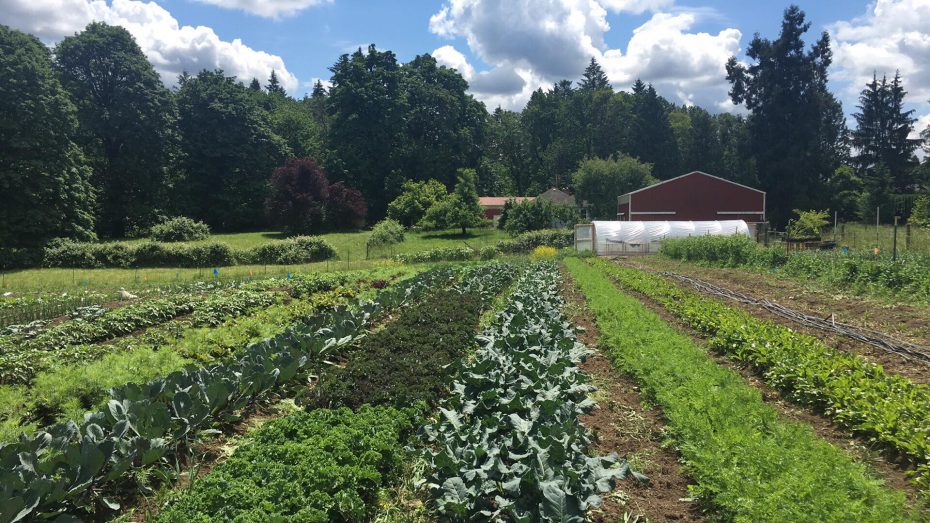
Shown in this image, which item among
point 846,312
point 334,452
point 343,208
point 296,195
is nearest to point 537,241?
point 343,208

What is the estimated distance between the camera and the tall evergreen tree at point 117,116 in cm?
4297

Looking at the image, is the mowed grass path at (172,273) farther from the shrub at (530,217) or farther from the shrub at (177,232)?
the shrub at (530,217)

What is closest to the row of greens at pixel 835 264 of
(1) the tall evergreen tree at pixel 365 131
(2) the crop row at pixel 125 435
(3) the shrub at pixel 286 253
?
(2) the crop row at pixel 125 435

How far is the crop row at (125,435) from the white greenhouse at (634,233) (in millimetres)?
29107

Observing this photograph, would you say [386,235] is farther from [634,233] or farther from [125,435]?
[125,435]

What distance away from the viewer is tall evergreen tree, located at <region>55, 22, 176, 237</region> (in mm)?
42969

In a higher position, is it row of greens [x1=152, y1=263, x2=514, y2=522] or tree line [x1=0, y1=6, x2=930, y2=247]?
tree line [x1=0, y1=6, x2=930, y2=247]

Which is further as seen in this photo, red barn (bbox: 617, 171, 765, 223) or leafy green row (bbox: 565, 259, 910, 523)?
red barn (bbox: 617, 171, 765, 223)

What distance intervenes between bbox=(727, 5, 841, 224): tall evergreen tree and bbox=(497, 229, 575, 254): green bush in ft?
92.2

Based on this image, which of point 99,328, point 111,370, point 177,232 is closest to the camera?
point 111,370

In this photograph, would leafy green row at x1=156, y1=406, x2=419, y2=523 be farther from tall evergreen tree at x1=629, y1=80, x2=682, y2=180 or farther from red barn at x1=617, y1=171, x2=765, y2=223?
tall evergreen tree at x1=629, y1=80, x2=682, y2=180

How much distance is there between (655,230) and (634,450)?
31.9m

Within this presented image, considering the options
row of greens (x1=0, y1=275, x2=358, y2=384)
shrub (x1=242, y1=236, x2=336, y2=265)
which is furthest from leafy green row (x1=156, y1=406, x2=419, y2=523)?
shrub (x1=242, y1=236, x2=336, y2=265)

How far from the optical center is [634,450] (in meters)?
5.88
